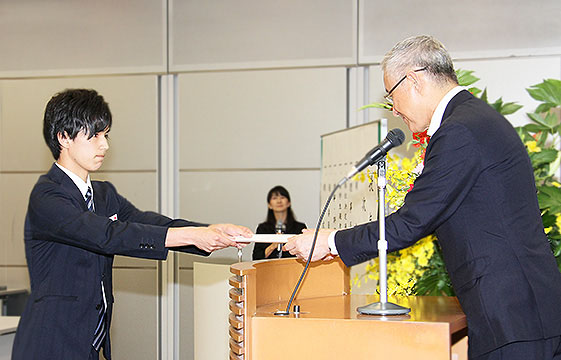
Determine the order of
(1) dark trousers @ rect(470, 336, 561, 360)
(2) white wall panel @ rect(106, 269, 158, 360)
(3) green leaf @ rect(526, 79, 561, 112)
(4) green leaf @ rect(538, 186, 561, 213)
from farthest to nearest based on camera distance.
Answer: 1. (2) white wall panel @ rect(106, 269, 158, 360)
2. (3) green leaf @ rect(526, 79, 561, 112)
3. (4) green leaf @ rect(538, 186, 561, 213)
4. (1) dark trousers @ rect(470, 336, 561, 360)

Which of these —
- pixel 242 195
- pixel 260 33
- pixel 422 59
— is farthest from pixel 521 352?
pixel 260 33

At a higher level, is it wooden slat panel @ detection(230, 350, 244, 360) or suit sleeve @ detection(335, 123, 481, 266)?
suit sleeve @ detection(335, 123, 481, 266)

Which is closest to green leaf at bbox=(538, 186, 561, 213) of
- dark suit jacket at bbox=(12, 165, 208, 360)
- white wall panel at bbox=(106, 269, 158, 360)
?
dark suit jacket at bbox=(12, 165, 208, 360)

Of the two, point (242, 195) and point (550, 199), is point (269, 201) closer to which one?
point (242, 195)

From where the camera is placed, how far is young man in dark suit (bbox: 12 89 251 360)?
85.9 inches

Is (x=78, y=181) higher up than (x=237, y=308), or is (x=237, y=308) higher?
(x=78, y=181)

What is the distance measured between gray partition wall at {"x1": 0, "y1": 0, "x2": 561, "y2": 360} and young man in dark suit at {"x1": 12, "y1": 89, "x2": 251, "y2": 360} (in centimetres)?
274

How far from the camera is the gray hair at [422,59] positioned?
2209mm

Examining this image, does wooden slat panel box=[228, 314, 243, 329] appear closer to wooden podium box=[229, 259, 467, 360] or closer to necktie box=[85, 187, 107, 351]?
wooden podium box=[229, 259, 467, 360]

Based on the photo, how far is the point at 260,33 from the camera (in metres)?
5.61

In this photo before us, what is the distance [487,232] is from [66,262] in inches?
51.8

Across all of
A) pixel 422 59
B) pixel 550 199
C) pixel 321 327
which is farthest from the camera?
pixel 550 199

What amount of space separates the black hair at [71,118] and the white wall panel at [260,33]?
3.27m

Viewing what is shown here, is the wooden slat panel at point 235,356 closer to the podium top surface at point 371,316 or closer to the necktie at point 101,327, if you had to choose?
the podium top surface at point 371,316
